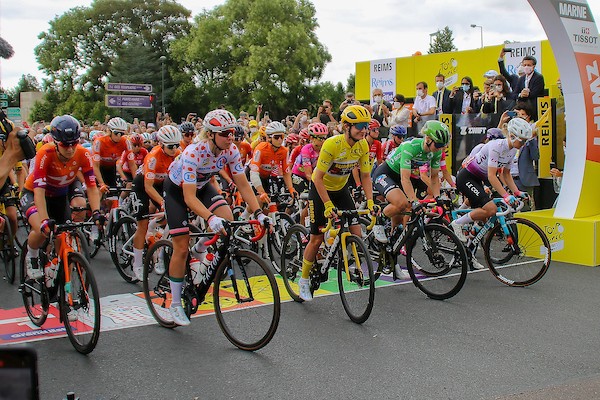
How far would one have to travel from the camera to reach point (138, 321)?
6926 millimetres

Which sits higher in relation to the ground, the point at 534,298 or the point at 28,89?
the point at 28,89

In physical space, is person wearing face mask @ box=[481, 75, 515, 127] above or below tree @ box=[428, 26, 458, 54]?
below

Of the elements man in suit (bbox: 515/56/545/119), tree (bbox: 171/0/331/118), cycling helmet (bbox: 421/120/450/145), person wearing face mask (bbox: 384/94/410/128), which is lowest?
cycling helmet (bbox: 421/120/450/145)

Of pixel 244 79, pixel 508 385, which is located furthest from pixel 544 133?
pixel 244 79

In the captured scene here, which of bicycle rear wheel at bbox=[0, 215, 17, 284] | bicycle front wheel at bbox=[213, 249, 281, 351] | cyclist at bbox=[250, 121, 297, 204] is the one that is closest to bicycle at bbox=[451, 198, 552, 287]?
cyclist at bbox=[250, 121, 297, 204]

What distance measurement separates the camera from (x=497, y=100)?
13.9 m

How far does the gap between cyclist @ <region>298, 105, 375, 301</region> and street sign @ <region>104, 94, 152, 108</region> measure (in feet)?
80.7

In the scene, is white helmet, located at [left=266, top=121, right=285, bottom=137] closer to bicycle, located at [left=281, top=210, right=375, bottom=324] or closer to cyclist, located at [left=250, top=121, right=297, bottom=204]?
cyclist, located at [left=250, top=121, right=297, bottom=204]

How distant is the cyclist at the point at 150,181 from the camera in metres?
8.48

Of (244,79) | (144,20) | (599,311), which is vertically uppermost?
(144,20)

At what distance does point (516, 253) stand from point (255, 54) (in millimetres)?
53852

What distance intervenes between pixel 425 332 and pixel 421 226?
1734 millimetres

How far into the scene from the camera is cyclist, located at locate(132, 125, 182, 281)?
848cm

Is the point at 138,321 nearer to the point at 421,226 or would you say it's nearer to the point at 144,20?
the point at 421,226
